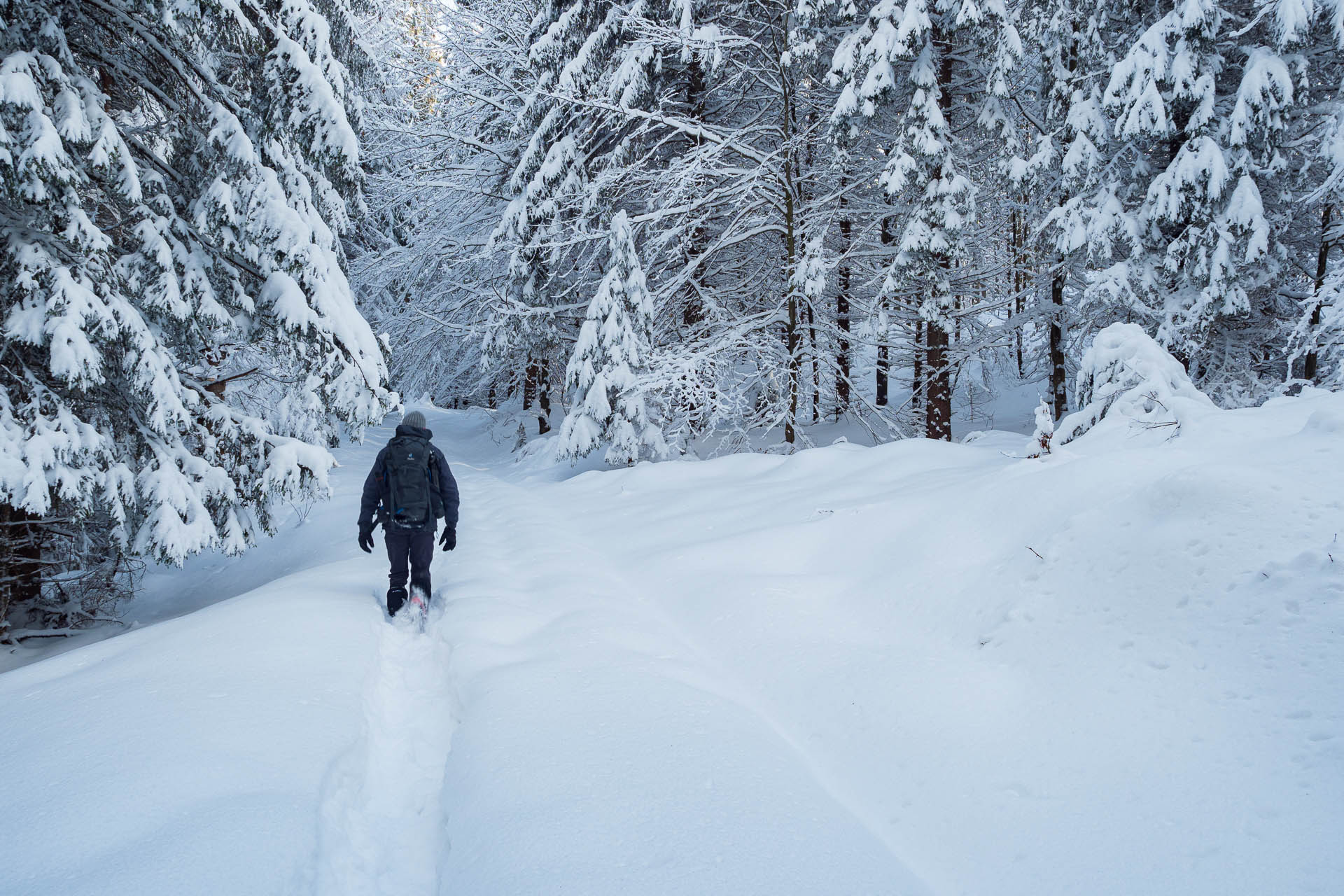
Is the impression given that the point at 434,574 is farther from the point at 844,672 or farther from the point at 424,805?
the point at 844,672

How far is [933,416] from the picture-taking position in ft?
38.2

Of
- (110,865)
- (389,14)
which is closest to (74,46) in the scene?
(110,865)

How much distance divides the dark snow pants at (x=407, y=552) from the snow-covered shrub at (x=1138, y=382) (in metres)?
5.74

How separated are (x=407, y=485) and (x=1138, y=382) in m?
6.63

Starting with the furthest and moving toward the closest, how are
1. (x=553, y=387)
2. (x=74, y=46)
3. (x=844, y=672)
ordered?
(x=553, y=387) → (x=74, y=46) → (x=844, y=672)

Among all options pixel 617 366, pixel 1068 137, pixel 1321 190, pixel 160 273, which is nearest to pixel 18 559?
pixel 160 273

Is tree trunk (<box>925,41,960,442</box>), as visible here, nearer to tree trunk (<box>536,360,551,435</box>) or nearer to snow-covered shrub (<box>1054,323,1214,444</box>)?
snow-covered shrub (<box>1054,323,1214,444</box>)

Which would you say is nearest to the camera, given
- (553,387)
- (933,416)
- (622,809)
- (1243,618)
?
(622,809)

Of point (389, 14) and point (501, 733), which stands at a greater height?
point (389, 14)

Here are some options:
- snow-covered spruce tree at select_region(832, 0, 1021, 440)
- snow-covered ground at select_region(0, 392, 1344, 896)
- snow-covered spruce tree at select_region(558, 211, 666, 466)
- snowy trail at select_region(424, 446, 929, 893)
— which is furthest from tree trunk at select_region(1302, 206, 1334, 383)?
snowy trail at select_region(424, 446, 929, 893)

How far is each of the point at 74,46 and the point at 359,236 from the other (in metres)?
17.4

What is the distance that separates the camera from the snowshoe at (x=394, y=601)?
19.1 feet

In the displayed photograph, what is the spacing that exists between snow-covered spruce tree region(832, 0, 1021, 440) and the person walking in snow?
7803mm

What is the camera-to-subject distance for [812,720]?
12.1 ft
